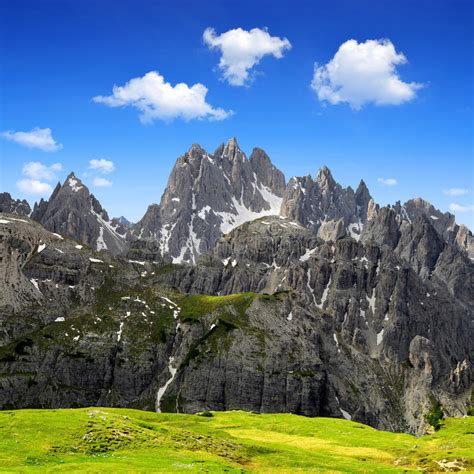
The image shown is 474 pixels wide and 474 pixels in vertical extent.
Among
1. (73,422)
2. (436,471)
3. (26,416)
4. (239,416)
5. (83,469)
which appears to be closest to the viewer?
(83,469)

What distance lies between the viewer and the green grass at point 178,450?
57.9m

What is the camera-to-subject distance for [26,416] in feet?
268

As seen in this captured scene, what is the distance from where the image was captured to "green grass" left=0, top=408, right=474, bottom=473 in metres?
57.9

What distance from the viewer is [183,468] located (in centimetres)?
5525

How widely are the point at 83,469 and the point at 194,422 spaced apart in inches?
2340

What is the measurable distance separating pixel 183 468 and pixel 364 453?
116 ft

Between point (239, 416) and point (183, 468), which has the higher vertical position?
point (183, 468)

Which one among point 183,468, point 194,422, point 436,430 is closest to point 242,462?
point 183,468

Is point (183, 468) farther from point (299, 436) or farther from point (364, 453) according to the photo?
point (299, 436)

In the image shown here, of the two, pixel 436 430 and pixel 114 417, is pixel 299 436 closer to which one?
pixel 436 430

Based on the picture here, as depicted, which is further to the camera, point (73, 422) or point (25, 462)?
point (73, 422)

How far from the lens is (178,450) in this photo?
69.2 meters

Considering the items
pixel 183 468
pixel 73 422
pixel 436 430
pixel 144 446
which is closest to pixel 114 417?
pixel 73 422

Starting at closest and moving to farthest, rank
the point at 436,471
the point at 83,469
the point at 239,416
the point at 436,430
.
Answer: the point at 83,469 → the point at 436,471 → the point at 436,430 → the point at 239,416
